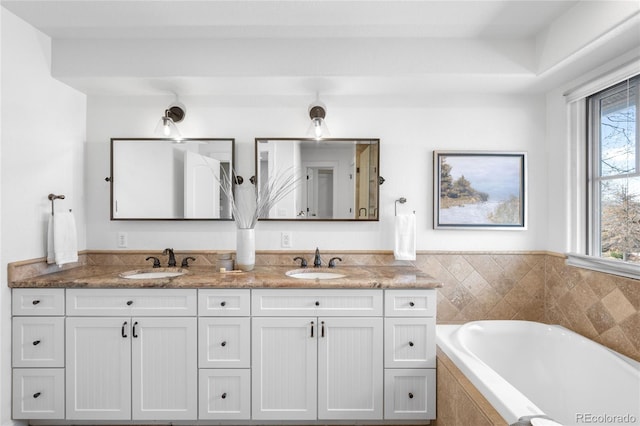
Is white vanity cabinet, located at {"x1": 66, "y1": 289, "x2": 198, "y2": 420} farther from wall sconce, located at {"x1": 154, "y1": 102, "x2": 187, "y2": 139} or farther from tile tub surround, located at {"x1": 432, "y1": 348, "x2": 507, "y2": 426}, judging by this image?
tile tub surround, located at {"x1": 432, "y1": 348, "x2": 507, "y2": 426}

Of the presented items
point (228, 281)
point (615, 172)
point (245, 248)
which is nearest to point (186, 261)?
point (245, 248)

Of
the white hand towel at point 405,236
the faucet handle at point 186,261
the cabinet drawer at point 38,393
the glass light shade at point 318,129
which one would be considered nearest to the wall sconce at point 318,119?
the glass light shade at point 318,129

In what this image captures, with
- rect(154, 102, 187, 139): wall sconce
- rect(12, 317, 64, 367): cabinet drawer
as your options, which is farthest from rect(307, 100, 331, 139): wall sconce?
rect(12, 317, 64, 367): cabinet drawer

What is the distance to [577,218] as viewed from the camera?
230 cm

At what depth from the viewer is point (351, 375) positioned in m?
2.02

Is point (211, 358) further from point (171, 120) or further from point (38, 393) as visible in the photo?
point (171, 120)

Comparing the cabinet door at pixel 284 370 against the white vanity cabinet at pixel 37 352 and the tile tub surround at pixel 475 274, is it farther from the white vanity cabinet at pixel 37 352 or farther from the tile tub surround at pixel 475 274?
the white vanity cabinet at pixel 37 352

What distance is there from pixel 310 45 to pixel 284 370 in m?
1.97

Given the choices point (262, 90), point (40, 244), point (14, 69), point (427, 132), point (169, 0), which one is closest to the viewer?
point (169, 0)

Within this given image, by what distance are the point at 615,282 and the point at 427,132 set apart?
144 centimetres

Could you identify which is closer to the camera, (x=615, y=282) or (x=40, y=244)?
(x=615, y=282)

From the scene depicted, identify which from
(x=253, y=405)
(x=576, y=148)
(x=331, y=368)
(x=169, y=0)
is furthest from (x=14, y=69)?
(x=576, y=148)

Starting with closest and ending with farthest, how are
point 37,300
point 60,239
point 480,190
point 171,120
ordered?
point 37,300 < point 60,239 < point 171,120 < point 480,190

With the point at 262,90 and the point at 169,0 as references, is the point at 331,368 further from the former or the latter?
Result: the point at 169,0
